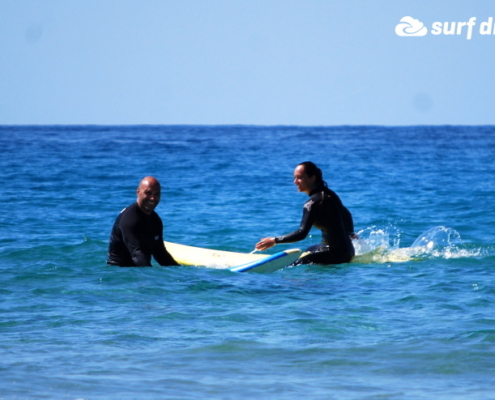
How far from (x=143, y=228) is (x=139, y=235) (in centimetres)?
9

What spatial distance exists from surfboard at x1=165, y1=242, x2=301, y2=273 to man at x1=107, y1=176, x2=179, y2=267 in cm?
128

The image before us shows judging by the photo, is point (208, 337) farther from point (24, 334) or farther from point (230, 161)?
point (230, 161)

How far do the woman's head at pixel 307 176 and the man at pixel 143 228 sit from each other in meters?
1.71

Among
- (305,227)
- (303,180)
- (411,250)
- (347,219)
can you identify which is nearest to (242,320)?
(305,227)

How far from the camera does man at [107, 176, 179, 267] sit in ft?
25.1

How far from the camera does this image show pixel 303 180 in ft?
28.8

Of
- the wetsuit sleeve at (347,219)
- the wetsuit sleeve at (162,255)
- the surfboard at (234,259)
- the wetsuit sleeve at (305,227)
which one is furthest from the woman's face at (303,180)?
the wetsuit sleeve at (162,255)

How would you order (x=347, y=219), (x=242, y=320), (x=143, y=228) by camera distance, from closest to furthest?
(x=242, y=320)
(x=143, y=228)
(x=347, y=219)

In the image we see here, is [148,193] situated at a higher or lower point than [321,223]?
higher

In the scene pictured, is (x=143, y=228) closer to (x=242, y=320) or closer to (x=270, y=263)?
(x=242, y=320)

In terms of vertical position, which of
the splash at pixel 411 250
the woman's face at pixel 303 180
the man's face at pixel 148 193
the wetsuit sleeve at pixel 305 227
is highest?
the woman's face at pixel 303 180

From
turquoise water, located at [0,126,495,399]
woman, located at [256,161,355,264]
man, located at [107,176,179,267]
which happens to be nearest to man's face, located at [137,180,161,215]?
man, located at [107,176,179,267]

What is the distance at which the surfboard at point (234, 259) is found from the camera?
903 centimetres

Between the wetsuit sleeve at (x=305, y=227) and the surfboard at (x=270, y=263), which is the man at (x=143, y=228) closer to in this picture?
the surfboard at (x=270, y=263)
